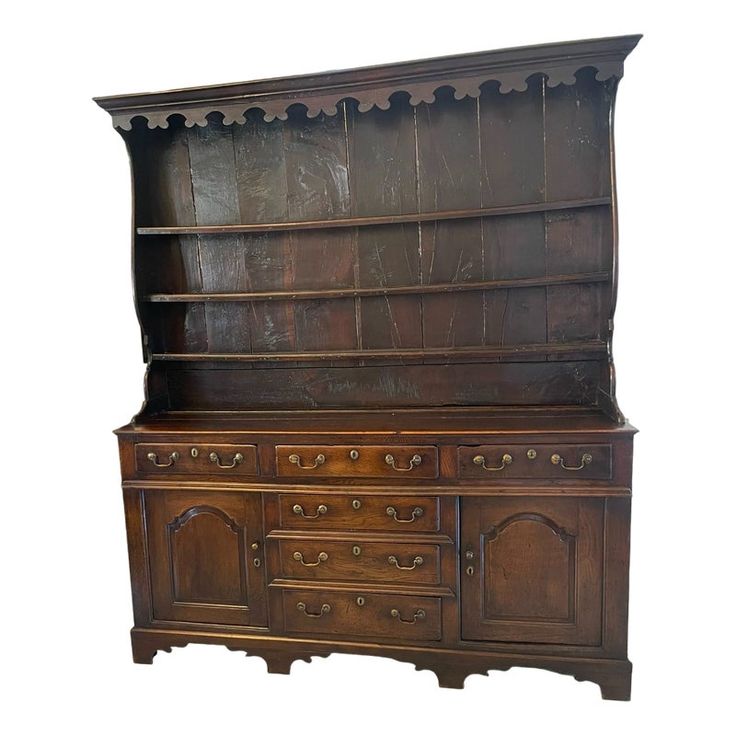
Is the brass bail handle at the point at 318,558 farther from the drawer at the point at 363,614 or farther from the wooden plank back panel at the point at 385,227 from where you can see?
the wooden plank back panel at the point at 385,227

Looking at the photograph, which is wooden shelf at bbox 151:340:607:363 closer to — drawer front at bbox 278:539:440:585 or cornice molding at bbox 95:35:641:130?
drawer front at bbox 278:539:440:585

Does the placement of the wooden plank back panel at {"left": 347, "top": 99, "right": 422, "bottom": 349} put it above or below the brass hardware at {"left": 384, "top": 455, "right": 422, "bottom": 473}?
above

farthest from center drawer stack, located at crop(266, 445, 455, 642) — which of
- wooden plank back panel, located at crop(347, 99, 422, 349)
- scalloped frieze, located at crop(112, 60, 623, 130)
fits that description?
scalloped frieze, located at crop(112, 60, 623, 130)

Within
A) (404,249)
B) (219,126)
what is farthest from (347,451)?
(219,126)

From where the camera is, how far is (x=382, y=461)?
214 cm

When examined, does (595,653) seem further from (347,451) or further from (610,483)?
(347,451)

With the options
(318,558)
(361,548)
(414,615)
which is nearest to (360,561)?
(361,548)

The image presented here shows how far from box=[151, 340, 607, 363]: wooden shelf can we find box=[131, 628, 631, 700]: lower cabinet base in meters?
1.26

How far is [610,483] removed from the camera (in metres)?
2.02

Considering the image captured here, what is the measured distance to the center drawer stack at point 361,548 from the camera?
2.13 metres

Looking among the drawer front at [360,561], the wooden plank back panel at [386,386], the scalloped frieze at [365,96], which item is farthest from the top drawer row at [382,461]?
the scalloped frieze at [365,96]

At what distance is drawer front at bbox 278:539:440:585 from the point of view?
2.15m

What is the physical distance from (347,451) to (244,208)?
1298 mm

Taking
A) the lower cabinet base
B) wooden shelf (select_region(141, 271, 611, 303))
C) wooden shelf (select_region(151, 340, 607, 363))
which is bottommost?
the lower cabinet base
